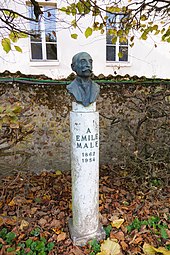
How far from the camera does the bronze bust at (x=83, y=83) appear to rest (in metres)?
1.78

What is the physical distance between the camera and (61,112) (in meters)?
3.43

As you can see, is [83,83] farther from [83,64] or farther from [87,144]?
[87,144]

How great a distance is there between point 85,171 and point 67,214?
3.12 ft

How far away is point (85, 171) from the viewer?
76.9 inches

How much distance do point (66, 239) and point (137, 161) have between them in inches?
65.9

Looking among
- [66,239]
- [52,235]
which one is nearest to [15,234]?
[52,235]

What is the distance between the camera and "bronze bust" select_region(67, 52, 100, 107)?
5.83ft

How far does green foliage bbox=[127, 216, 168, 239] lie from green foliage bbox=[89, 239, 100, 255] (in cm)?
43

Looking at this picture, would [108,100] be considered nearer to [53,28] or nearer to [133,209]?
[133,209]

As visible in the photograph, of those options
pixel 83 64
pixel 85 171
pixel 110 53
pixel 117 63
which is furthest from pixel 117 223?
pixel 110 53

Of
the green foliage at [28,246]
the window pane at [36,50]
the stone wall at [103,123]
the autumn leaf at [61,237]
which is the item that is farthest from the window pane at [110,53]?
the green foliage at [28,246]

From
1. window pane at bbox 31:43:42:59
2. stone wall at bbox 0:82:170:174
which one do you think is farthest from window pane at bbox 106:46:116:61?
stone wall at bbox 0:82:170:174

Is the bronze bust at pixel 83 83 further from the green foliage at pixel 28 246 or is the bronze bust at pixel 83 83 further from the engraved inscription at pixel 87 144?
the green foliage at pixel 28 246

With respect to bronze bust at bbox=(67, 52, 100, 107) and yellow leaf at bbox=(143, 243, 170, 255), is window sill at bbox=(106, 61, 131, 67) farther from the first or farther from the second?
yellow leaf at bbox=(143, 243, 170, 255)
